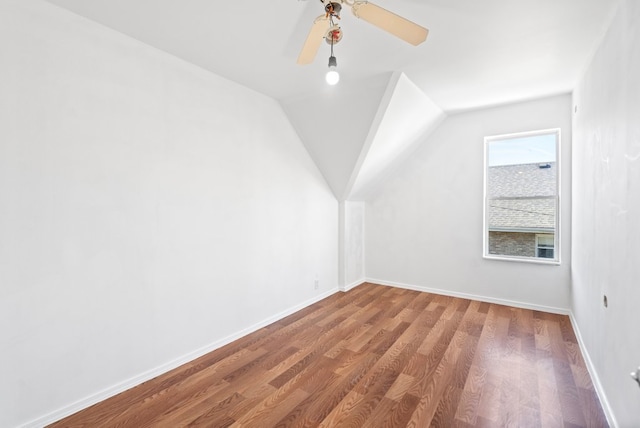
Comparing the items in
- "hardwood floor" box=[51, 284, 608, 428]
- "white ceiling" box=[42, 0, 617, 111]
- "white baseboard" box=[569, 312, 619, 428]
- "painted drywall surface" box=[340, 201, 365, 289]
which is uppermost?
"white ceiling" box=[42, 0, 617, 111]

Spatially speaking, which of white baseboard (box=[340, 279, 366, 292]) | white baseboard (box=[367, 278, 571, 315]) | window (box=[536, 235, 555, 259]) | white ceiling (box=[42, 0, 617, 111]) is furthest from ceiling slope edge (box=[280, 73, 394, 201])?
window (box=[536, 235, 555, 259])

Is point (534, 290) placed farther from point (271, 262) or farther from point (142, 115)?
point (142, 115)

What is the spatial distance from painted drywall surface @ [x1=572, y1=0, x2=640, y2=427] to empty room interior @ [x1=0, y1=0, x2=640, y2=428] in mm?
23

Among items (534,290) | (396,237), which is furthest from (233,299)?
(534,290)

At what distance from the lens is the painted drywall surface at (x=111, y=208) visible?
5.66ft

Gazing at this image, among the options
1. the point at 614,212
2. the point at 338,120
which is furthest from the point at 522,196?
the point at 338,120

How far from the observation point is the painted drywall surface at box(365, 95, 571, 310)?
140 inches

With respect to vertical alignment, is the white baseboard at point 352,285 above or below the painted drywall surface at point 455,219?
below

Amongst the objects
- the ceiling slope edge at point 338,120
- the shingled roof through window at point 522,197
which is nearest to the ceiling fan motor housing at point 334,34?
the ceiling slope edge at point 338,120

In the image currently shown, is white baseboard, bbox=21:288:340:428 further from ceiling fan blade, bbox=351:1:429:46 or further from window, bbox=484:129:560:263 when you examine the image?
window, bbox=484:129:560:263

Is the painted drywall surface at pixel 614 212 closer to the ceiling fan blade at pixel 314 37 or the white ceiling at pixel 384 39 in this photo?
the white ceiling at pixel 384 39

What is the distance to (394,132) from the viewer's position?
3.55 meters

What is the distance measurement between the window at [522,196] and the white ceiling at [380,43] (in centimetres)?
66

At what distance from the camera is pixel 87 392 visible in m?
1.97
